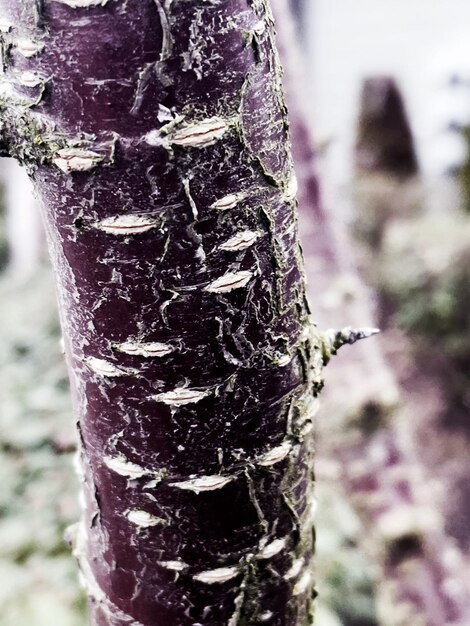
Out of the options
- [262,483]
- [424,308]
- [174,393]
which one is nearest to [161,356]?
[174,393]

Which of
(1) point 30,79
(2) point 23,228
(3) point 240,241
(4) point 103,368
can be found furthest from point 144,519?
(2) point 23,228

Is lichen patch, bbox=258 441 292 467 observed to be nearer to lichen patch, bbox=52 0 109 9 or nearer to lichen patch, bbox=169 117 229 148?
lichen patch, bbox=169 117 229 148

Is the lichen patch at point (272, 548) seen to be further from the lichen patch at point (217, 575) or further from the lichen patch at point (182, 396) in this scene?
the lichen patch at point (182, 396)

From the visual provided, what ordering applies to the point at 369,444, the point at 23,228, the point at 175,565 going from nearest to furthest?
the point at 175,565
the point at 369,444
the point at 23,228

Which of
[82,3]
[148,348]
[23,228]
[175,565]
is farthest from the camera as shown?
[23,228]

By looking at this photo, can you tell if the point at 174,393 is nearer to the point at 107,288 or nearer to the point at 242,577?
the point at 107,288

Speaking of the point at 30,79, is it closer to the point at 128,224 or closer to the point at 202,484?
the point at 128,224
